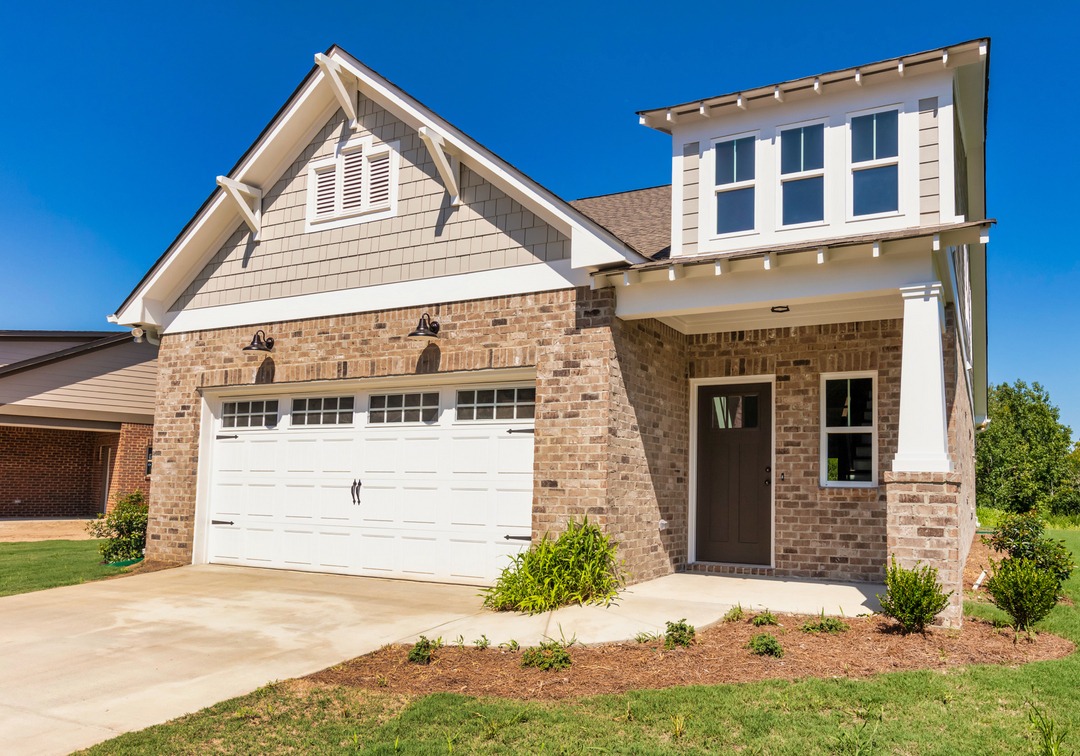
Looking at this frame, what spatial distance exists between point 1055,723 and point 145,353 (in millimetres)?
22609

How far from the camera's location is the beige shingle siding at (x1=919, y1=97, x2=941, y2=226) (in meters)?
8.73

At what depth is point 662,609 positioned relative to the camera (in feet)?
27.6

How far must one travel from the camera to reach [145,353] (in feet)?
73.9

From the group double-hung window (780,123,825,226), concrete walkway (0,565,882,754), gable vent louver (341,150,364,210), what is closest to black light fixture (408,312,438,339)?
gable vent louver (341,150,364,210)

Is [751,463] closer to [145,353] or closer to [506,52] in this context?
[506,52]

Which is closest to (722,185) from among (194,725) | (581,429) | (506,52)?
(581,429)

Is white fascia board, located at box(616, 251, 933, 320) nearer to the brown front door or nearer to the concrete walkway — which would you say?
the brown front door

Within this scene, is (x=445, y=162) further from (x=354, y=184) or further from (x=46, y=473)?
(x=46, y=473)

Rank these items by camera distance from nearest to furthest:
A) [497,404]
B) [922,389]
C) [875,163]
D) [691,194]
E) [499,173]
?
[922,389] < [875,163] < [691,194] < [499,173] < [497,404]

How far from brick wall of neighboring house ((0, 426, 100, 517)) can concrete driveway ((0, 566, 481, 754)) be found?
47.2 feet

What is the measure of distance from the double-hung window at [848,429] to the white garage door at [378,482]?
4.05 metres

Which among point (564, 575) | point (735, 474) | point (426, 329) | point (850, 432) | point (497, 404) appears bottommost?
point (564, 575)

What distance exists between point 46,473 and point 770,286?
22.5 metres

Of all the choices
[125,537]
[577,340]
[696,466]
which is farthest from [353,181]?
[125,537]
